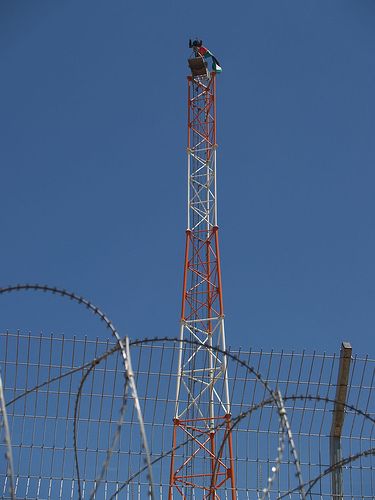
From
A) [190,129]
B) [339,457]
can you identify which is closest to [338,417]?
[339,457]

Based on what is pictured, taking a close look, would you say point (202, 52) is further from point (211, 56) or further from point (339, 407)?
point (339, 407)

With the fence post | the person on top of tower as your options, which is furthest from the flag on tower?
the fence post

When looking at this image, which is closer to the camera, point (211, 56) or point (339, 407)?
point (339, 407)

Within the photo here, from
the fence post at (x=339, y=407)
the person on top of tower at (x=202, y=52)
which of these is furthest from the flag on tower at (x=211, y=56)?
the fence post at (x=339, y=407)

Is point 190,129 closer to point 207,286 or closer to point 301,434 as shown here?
point 207,286

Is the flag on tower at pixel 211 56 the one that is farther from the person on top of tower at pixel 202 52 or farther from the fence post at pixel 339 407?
the fence post at pixel 339 407

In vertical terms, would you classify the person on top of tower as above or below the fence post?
above

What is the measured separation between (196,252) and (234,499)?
11878 mm

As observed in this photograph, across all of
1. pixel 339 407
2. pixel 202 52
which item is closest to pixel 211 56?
pixel 202 52

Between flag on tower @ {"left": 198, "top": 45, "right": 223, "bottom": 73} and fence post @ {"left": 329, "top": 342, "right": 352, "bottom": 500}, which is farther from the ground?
flag on tower @ {"left": 198, "top": 45, "right": 223, "bottom": 73}

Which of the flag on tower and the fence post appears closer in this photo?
the fence post

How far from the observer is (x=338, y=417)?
1139 inches

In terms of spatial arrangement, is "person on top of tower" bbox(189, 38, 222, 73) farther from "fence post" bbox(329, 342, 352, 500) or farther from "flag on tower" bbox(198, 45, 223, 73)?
"fence post" bbox(329, 342, 352, 500)

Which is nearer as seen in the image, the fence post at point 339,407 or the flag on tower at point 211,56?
the fence post at point 339,407
